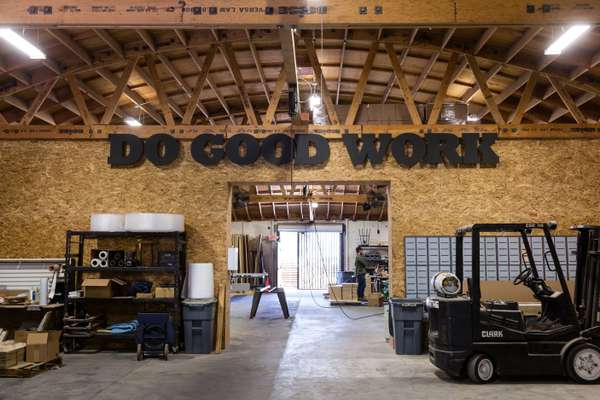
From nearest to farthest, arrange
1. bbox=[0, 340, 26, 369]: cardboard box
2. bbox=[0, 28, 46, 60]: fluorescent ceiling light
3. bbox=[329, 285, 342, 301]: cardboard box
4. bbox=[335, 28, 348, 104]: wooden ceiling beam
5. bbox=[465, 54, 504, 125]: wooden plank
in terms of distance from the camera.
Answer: bbox=[0, 28, 46, 60]: fluorescent ceiling light < bbox=[0, 340, 26, 369]: cardboard box < bbox=[465, 54, 504, 125]: wooden plank < bbox=[335, 28, 348, 104]: wooden ceiling beam < bbox=[329, 285, 342, 301]: cardboard box

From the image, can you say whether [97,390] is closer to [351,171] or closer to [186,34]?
[351,171]

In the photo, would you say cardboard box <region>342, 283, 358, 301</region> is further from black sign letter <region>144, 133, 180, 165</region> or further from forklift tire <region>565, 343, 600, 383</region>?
forklift tire <region>565, 343, 600, 383</region>

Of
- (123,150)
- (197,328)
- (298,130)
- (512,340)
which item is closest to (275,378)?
(197,328)

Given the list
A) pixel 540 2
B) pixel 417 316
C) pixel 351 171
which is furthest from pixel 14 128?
pixel 540 2

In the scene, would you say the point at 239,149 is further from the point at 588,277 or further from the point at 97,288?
the point at 588,277

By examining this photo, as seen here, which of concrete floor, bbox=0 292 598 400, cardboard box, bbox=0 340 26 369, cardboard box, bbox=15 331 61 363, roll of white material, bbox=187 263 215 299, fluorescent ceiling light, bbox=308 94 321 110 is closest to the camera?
concrete floor, bbox=0 292 598 400

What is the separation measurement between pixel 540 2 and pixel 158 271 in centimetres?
693

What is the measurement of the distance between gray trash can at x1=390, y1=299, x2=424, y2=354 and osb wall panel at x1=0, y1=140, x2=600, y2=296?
634mm

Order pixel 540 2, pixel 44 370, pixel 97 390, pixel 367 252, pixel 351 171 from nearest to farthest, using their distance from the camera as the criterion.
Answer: pixel 540 2, pixel 97 390, pixel 44 370, pixel 351 171, pixel 367 252

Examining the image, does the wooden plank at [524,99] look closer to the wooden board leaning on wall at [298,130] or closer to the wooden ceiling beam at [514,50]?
the wooden board leaning on wall at [298,130]

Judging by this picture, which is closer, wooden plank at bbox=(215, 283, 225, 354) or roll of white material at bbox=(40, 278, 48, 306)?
roll of white material at bbox=(40, 278, 48, 306)

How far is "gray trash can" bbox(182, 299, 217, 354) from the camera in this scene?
333 inches

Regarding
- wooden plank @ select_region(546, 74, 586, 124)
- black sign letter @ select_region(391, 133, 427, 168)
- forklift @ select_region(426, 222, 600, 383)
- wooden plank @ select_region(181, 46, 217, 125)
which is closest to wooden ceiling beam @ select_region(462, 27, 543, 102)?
wooden plank @ select_region(546, 74, 586, 124)

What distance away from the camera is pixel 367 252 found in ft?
71.3
